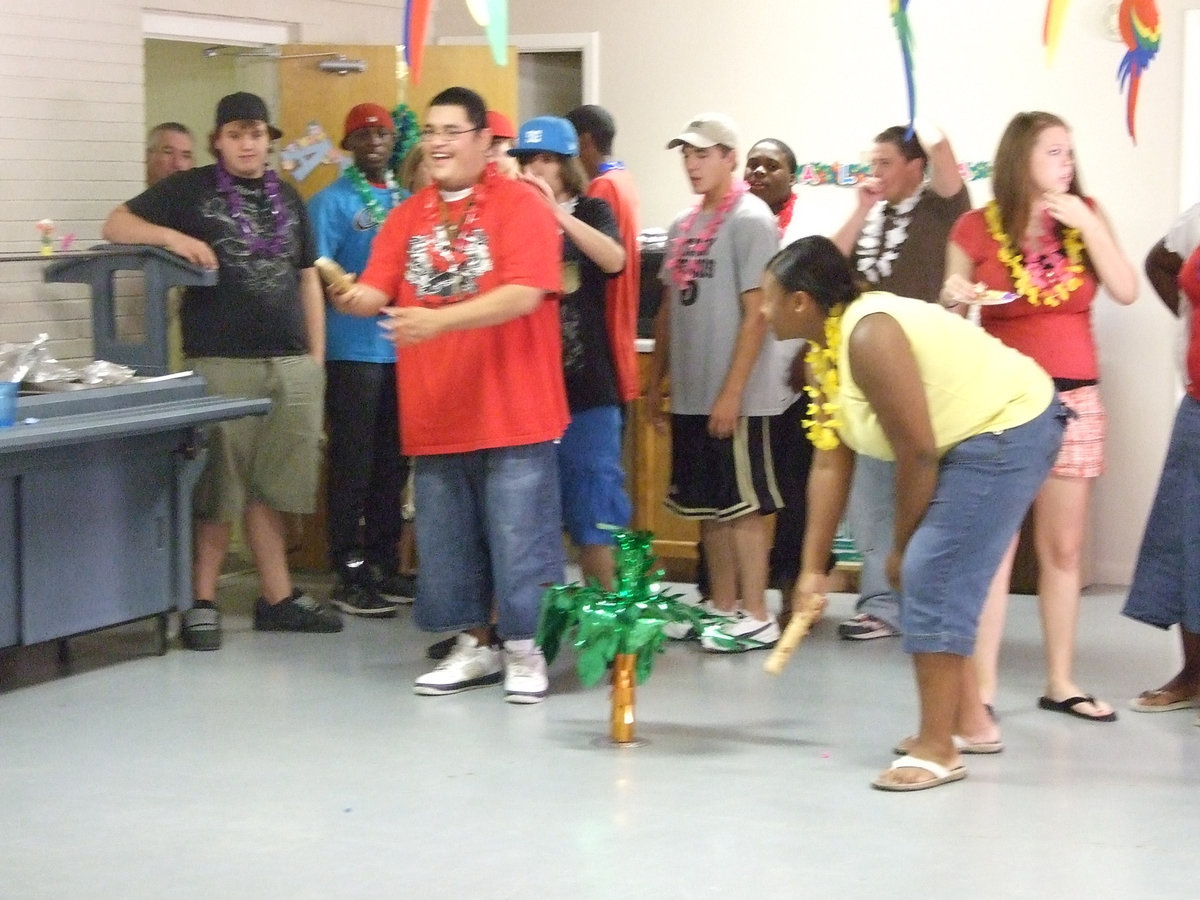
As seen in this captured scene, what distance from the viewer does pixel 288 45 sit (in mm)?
5938

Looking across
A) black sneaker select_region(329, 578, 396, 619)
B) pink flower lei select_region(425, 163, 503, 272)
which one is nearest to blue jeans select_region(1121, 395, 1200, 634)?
pink flower lei select_region(425, 163, 503, 272)

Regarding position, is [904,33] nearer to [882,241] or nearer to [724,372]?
[882,241]

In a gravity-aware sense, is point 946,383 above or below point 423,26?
below

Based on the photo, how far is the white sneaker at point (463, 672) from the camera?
425cm

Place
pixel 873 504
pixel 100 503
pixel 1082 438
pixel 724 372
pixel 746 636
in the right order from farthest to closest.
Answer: pixel 746 636
pixel 724 372
pixel 100 503
pixel 1082 438
pixel 873 504

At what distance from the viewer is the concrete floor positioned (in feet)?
9.66

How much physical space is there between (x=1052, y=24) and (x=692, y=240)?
49.1 inches

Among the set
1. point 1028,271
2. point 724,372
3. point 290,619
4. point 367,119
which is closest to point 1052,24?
point 1028,271

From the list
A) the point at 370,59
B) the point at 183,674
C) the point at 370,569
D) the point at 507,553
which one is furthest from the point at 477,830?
the point at 370,59

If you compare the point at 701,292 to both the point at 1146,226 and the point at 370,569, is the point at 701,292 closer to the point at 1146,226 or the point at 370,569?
the point at 370,569

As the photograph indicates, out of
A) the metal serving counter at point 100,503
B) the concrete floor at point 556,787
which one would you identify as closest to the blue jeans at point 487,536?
the concrete floor at point 556,787

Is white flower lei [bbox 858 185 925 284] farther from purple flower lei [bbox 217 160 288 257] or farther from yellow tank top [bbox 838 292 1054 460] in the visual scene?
purple flower lei [bbox 217 160 288 257]

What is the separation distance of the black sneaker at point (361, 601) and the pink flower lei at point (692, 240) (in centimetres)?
144

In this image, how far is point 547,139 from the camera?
14.5ft
